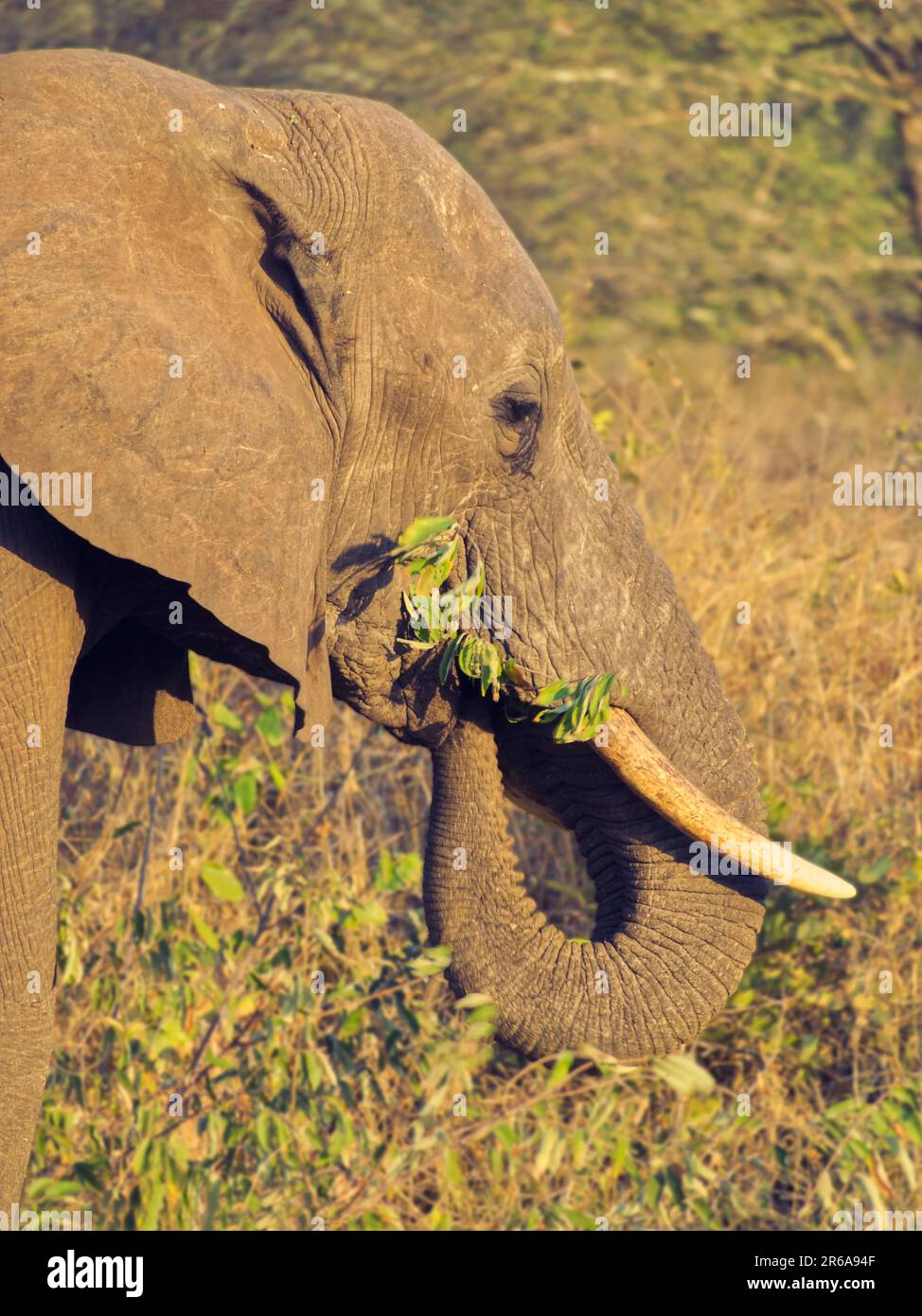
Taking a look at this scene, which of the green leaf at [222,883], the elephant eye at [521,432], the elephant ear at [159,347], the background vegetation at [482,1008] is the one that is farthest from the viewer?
the background vegetation at [482,1008]

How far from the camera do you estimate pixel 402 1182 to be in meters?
4.07

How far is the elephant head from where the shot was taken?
109 inches

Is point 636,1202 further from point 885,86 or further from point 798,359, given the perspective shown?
point 885,86

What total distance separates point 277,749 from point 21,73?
141 inches

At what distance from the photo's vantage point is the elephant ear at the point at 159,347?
2691 mm

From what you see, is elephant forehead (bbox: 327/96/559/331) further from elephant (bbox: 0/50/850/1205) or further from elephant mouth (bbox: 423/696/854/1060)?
elephant mouth (bbox: 423/696/854/1060)

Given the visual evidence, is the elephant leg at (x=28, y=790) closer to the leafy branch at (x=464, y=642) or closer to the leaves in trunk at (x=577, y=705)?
the leafy branch at (x=464, y=642)

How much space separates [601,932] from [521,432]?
966 mm

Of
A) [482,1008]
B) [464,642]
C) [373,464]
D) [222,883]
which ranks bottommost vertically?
[482,1008]

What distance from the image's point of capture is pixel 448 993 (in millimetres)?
5309

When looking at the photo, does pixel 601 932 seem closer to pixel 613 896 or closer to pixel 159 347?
pixel 613 896

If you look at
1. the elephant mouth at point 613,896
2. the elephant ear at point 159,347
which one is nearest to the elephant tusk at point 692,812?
the elephant mouth at point 613,896

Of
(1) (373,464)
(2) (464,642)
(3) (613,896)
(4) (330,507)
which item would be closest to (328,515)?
(4) (330,507)

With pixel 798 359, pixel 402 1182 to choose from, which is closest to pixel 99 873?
pixel 402 1182
